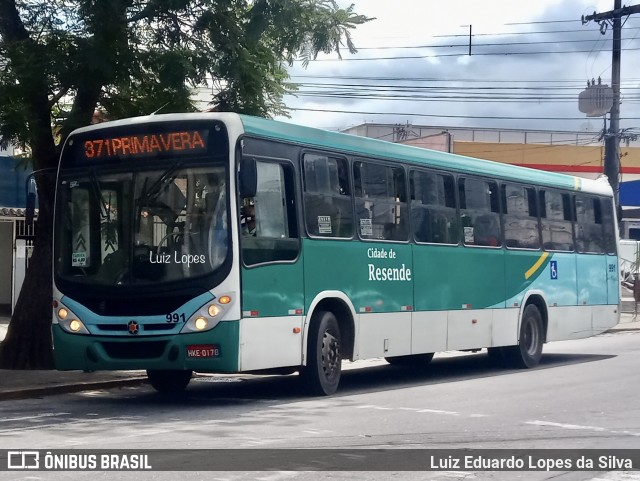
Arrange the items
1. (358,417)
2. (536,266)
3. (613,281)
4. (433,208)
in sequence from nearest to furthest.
A: (358,417)
(433,208)
(536,266)
(613,281)

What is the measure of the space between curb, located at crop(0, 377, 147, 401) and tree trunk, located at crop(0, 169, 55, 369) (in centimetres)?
195

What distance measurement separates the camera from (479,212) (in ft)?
57.0

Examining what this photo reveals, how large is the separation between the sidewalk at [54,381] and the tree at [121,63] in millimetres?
898

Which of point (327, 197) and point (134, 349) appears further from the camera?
point (327, 197)

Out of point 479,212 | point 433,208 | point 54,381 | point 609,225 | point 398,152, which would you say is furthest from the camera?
point 609,225

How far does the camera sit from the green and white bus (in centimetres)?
1220

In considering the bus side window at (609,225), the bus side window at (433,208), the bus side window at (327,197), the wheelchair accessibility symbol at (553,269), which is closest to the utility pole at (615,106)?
the bus side window at (609,225)

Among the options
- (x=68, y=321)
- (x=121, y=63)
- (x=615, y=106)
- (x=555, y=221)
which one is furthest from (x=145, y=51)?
(x=615, y=106)

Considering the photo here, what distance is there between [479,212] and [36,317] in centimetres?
750

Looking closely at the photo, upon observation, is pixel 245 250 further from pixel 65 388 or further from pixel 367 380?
pixel 367 380

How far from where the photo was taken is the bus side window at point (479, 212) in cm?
1700

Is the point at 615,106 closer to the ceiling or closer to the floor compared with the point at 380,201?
closer to the ceiling

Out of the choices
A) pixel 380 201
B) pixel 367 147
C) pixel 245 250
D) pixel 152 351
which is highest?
pixel 367 147

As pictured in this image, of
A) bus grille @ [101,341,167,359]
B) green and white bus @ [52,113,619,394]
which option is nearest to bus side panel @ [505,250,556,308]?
green and white bus @ [52,113,619,394]
